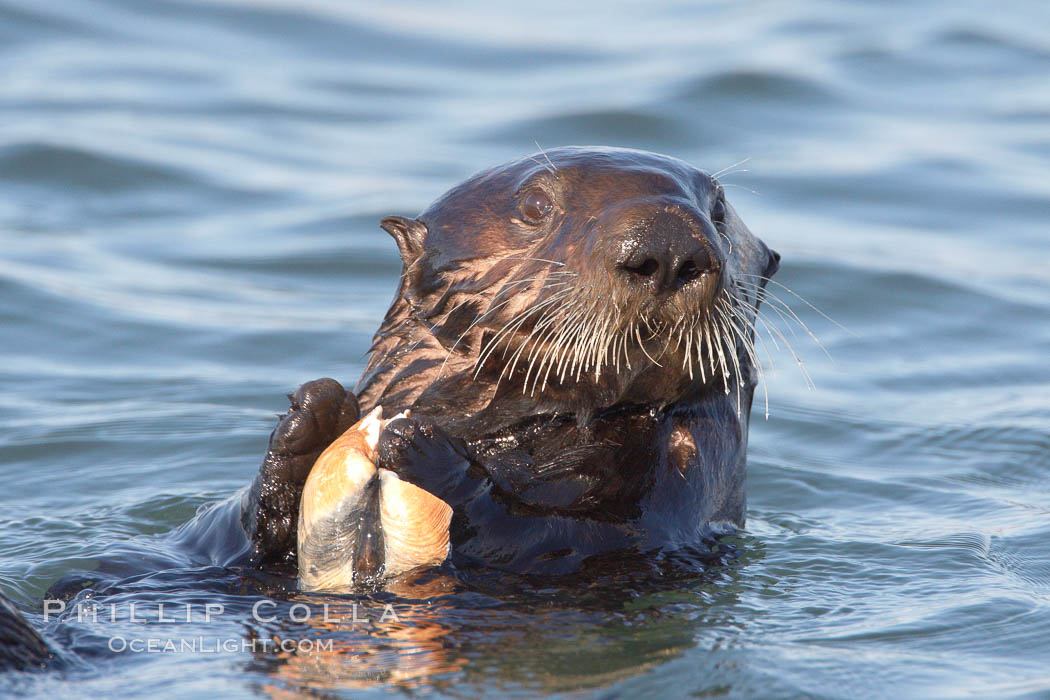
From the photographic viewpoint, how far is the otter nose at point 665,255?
3561 millimetres

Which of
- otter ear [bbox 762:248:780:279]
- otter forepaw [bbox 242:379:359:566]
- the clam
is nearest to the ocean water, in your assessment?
the clam

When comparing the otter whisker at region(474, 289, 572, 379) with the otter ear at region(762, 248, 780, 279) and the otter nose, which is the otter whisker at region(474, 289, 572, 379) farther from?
the otter ear at region(762, 248, 780, 279)

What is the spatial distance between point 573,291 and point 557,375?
324mm

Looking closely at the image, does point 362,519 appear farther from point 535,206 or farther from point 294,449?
point 535,206

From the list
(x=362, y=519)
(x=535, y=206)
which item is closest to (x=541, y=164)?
(x=535, y=206)

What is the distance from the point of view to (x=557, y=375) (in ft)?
13.0

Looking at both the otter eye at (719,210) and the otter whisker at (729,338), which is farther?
the otter eye at (719,210)

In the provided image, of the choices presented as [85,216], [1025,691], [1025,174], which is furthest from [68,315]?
[1025,174]

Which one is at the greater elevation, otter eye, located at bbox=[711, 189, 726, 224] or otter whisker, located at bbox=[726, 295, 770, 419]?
otter eye, located at bbox=[711, 189, 726, 224]

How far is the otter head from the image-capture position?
11.9 ft

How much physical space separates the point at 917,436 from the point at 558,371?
3331mm

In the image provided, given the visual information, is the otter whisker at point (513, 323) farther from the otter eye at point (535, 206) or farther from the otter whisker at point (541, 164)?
the otter whisker at point (541, 164)

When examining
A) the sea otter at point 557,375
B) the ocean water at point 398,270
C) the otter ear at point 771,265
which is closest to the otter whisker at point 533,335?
the sea otter at point 557,375

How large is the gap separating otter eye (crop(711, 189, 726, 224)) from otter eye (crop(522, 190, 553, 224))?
504mm
